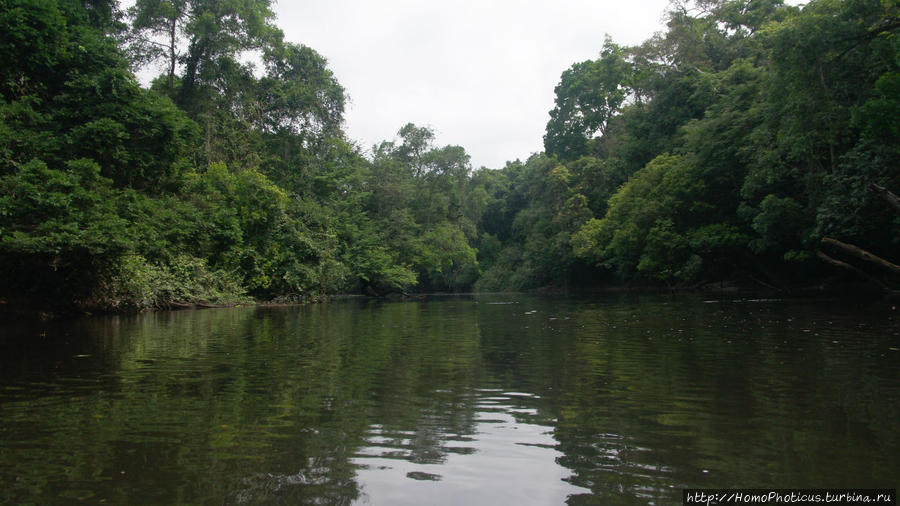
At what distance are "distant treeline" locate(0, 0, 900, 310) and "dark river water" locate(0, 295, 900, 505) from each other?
1153 centimetres

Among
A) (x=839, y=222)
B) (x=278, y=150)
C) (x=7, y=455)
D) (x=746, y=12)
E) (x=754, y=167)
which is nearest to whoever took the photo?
(x=7, y=455)

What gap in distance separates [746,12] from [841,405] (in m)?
47.5

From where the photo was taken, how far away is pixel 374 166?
4656 cm

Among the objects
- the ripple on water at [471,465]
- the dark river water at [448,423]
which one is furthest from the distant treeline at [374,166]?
the ripple on water at [471,465]

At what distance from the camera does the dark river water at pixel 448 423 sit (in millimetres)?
2818

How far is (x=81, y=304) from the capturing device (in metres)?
17.4

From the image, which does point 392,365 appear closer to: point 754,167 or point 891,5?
point 891,5

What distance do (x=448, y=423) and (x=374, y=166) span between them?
43.8m

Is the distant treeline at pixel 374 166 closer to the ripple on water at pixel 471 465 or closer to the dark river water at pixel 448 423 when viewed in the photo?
the dark river water at pixel 448 423

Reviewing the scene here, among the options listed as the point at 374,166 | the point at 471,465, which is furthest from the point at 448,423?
the point at 374,166

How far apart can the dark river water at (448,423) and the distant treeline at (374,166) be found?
11526 millimetres

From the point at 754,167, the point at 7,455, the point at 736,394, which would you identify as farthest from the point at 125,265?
the point at 754,167

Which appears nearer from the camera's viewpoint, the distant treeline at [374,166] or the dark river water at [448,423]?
the dark river water at [448,423]

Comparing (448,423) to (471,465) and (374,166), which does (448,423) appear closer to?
(471,465)
